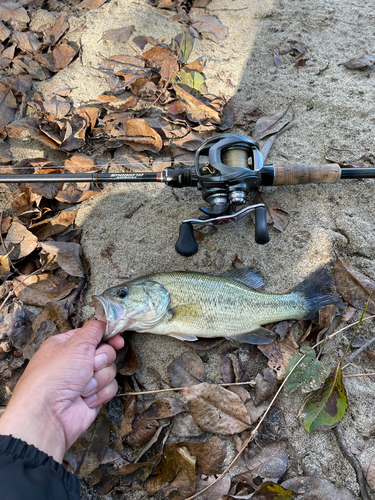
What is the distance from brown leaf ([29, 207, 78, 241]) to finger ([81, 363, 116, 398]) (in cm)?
152

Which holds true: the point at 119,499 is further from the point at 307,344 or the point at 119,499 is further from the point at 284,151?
the point at 284,151

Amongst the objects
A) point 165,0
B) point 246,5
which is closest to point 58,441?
point 165,0

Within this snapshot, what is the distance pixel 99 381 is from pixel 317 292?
1918mm

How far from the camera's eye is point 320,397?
7.97ft

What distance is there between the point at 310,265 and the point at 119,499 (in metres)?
2.44

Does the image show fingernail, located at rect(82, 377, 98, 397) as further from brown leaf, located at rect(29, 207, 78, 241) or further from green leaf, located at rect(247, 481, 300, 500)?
brown leaf, located at rect(29, 207, 78, 241)

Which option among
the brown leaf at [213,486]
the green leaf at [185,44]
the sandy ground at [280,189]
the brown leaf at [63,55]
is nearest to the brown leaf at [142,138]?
the sandy ground at [280,189]

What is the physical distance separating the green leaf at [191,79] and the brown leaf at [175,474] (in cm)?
408

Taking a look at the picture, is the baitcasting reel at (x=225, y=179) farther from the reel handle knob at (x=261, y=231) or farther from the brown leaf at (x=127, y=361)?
the brown leaf at (x=127, y=361)

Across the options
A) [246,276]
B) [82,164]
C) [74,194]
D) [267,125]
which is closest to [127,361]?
[246,276]

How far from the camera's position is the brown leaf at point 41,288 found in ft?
9.48

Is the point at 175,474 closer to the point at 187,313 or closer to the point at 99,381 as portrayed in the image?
the point at 99,381

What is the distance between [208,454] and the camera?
2289 millimetres

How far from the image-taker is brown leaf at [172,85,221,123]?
12.7 feet
